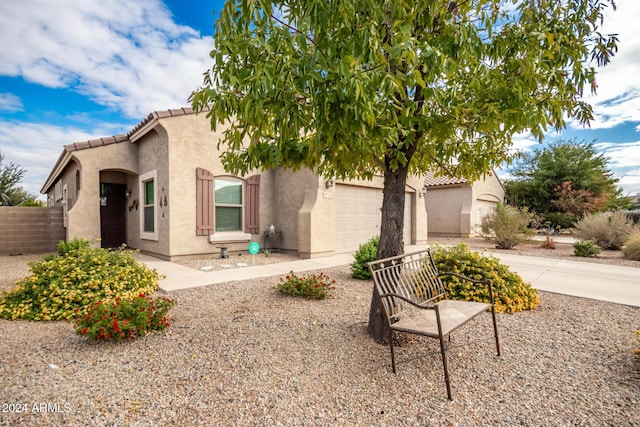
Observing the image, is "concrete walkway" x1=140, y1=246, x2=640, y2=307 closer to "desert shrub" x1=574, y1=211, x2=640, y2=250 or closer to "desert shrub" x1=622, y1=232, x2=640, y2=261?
"desert shrub" x1=622, y1=232, x2=640, y2=261

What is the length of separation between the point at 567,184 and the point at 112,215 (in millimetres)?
24184

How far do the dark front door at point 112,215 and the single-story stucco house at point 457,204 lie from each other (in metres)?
13.7

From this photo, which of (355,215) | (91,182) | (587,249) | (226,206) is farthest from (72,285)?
(587,249)

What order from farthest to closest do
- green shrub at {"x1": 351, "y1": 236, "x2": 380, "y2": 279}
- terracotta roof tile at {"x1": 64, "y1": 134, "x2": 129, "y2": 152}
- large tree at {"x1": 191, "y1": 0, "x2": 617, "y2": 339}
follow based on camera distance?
terracotta roof tile at {"x1": 64, "y1": 134, "x2": 129, "y2": 152} → green shrub at {"x1": 351, "y1": 236, "x2": 380, "y2": 279} → large tree at {"x1": 191, "y1": 0, "x2": 617, "y2": 339}

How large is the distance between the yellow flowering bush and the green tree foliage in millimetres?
22382

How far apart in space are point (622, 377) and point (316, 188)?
7626 mm

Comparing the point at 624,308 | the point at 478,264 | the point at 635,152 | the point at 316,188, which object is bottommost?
the point at 624,308

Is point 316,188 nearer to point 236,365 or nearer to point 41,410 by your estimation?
point 236,365

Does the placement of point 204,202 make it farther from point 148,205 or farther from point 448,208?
point 448,208

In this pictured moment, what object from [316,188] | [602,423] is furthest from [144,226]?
[602,423]

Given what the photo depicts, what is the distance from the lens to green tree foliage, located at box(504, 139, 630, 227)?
1923 centimetres

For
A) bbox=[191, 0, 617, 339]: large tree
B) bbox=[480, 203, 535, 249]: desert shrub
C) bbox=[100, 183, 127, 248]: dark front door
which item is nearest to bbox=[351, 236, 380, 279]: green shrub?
bbox=[191, 0, 617, 339]: large tree

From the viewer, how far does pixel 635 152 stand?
60.8 feet

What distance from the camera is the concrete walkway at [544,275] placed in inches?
224
